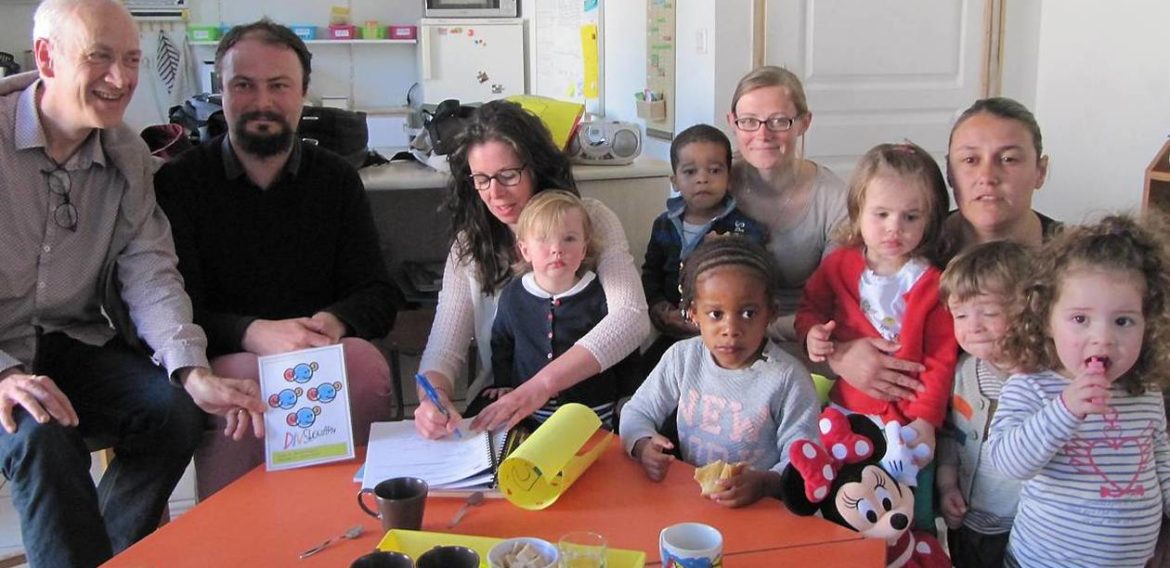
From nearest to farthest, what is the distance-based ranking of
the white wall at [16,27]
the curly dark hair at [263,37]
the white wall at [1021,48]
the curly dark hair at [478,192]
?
the curly dark hair at [478,192] < the curly dark hair at [263,37] < the white wall at [1021,48] < the white wall at [16,27]

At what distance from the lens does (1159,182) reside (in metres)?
2.64

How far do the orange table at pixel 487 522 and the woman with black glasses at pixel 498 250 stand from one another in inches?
18.7

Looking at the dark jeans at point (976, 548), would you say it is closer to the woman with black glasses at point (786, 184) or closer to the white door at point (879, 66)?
the woman with black glasses at point (786, 184)

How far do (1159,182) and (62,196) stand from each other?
9.09 ft

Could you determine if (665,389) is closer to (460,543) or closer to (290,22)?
(460,543)

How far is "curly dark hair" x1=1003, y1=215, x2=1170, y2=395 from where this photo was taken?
1.38 metres

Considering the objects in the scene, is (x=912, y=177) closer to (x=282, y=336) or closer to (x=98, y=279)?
(x=282, y=336)

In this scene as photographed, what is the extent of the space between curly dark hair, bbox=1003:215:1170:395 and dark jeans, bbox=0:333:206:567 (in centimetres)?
160

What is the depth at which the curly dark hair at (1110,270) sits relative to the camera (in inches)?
54.5

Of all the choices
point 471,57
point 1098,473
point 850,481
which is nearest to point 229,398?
point 850,481

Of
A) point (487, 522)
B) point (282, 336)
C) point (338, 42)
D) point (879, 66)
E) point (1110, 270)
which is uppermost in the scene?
point (338, 42)

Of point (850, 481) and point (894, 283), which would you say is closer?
point (850, 481)

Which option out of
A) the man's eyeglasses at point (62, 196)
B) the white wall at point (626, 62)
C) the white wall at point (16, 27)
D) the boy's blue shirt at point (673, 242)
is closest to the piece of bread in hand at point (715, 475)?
the boy's blue shirt at point (673, 242)

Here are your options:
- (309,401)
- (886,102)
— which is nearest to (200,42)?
(886,102)
